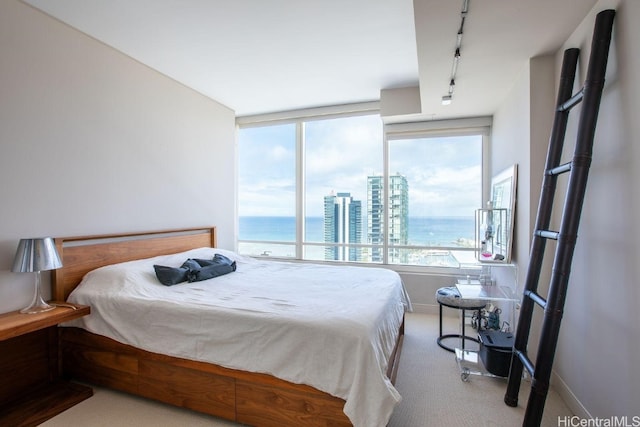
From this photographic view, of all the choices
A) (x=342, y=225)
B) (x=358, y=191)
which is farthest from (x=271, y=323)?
(x=358, y=191)

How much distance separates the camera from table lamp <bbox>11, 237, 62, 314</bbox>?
6.88 ft

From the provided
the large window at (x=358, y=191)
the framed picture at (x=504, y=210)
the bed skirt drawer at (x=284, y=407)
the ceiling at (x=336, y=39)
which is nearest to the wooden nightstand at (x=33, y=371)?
the bed skirt drawer at (x=284, y=407)

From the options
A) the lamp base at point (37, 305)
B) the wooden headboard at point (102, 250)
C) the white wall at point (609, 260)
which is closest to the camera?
the white wall at point (609, 260)

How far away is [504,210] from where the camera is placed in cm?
305

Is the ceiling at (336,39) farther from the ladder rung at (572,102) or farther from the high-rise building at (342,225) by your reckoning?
the high-rise building at (342,225)

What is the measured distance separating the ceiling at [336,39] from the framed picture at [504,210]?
88 cm

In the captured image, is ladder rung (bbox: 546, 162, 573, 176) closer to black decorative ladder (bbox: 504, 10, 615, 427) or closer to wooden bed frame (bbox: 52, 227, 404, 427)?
black decorative ladder (bbox: 504, 10, 615, 427)

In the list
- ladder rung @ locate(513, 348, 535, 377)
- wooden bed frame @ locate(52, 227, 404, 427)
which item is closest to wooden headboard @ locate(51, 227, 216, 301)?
wooden bed frame @ locate(52, 227, 404, 427)

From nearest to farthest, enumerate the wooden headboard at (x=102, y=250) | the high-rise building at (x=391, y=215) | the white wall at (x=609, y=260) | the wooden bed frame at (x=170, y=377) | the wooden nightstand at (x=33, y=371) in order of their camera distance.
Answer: the white wall at (x=609, y=260) → the wooden bed frame at (x=170, y=377) → the wooden nightstand at (x=33, y=371) → the wooden headboard at (x=102, y=250) → the high-rise building at (x=391, y=215)

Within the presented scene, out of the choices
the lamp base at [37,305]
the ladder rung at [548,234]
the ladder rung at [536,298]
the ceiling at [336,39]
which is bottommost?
the lamp base at [37,305]

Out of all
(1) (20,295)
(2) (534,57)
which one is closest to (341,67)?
(2) (534,57)

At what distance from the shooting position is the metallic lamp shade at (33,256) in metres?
2.09

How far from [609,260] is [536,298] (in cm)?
45

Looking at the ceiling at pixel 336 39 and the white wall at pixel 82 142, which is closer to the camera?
the ceiling at pixel 336 39
